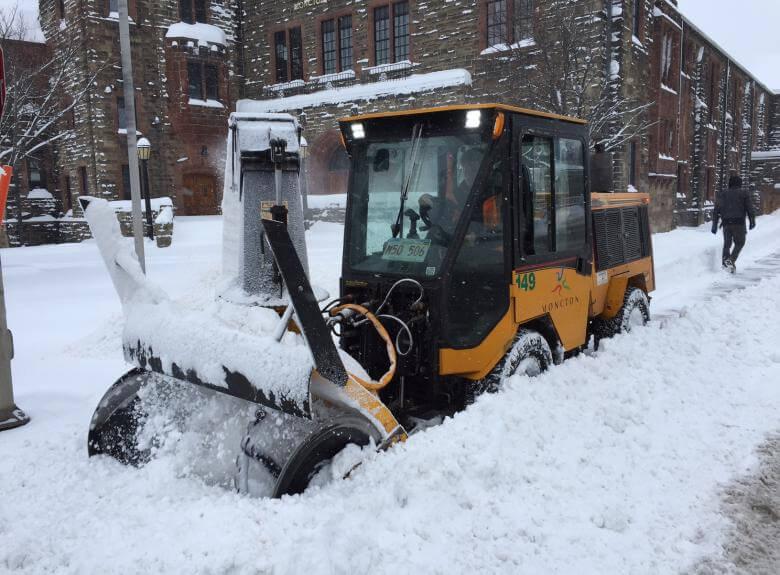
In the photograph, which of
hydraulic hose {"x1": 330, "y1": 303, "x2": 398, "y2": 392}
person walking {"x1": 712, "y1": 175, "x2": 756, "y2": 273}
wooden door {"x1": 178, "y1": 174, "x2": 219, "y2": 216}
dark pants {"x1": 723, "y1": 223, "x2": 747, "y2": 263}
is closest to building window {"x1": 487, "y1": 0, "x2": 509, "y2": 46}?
person walking {"x1": 712, "y1": 175, "x2": 756, "y2": 273}

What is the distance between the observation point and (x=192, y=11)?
26.3 metres

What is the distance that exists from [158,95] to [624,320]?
2427 cm

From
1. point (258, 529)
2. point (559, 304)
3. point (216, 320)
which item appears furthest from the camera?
point (559, 304)

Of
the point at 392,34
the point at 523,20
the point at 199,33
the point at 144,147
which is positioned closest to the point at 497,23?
the point at 523,20

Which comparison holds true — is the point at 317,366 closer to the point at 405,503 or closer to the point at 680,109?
the point at 405,503

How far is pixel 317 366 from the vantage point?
305cm

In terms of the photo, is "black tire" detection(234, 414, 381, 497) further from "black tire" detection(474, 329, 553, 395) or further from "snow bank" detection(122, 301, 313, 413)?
"black tire" detection(474, 329, 553, 395)

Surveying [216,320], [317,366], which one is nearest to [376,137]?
[216,320]

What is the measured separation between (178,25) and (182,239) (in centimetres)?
1119

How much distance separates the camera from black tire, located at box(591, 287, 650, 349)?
6156 mm

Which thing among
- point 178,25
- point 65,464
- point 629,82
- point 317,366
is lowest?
point 65,464

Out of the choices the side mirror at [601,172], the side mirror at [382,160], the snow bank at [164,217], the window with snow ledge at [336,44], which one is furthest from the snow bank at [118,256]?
the window with snow ledge at [336,44]

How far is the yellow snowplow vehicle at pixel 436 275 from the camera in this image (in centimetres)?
380

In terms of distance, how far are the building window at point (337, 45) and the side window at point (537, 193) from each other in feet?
69.9
